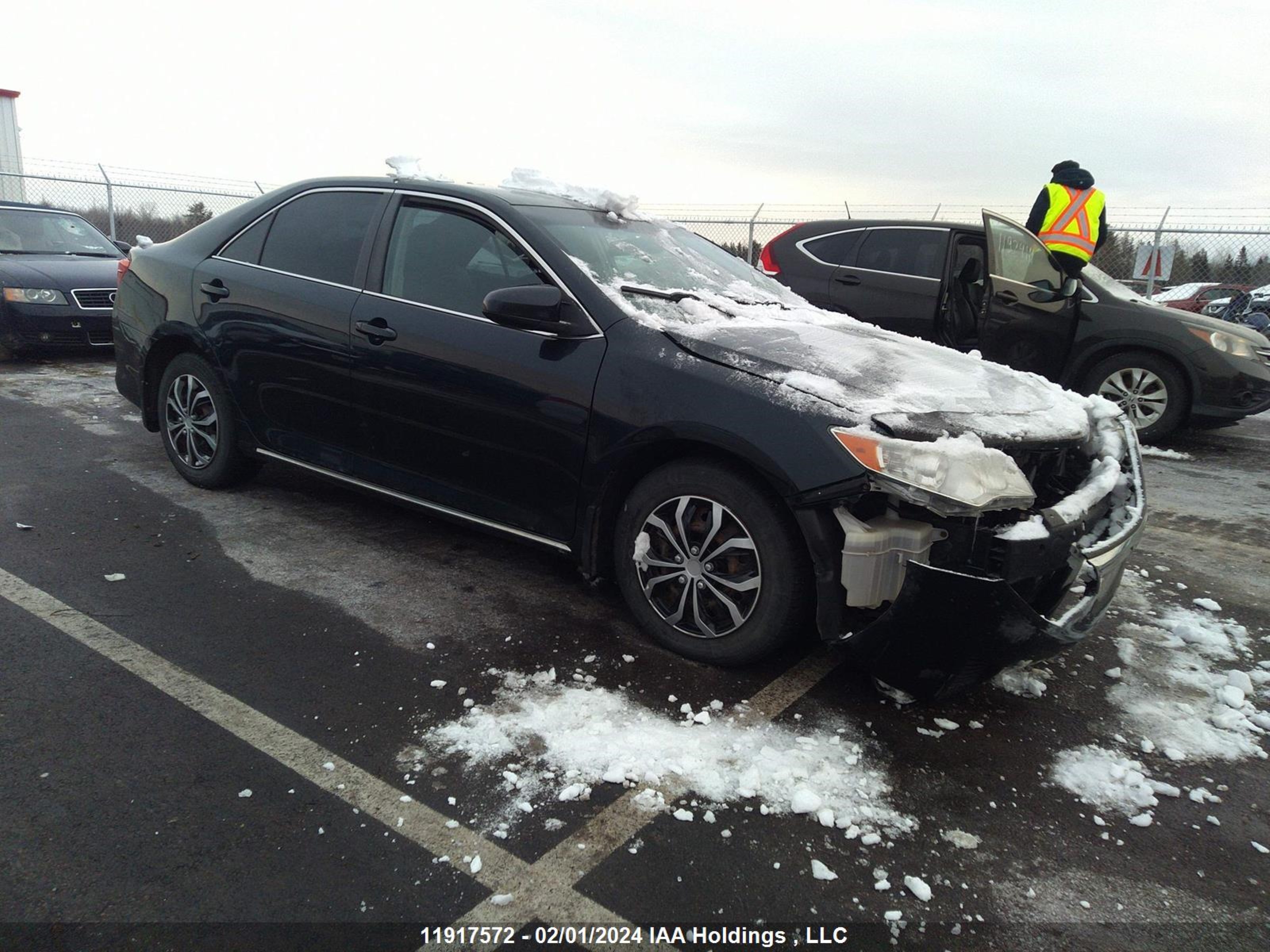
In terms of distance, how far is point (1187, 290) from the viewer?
13328mm

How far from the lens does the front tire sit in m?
2.85

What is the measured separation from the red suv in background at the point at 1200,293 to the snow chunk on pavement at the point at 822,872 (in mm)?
12688

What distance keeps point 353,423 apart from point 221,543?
2.91 feet

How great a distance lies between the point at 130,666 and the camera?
117 inches

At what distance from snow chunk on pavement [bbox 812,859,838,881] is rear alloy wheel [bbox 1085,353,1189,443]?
240 inches

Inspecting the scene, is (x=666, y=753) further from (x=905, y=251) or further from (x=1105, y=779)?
(x=905, y=251)

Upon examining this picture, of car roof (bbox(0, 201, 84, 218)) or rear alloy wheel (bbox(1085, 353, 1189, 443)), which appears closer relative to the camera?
rear alloy wheel (bbox(1085, 353, 1189, 443))

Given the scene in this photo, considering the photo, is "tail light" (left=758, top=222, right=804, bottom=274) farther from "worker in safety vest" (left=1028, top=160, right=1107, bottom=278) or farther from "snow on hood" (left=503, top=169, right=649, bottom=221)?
"snow on hood" (left=503, top=169, right=649, bottom=221)

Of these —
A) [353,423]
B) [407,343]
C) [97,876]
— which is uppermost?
[407,343]

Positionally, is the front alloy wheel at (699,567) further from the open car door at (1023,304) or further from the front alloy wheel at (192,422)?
the open car door at (1023,304)

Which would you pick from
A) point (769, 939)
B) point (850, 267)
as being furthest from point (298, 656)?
point (850, 267)

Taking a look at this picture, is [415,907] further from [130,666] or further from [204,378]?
[204,378]

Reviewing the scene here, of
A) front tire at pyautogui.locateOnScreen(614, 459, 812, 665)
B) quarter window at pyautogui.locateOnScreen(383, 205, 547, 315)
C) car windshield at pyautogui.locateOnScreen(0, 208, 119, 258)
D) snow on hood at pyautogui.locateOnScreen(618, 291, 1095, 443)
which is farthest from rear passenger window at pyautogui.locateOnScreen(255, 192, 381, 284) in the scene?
car windshield at pyautogui.locateOnScreen(0, 208, 119, 258)

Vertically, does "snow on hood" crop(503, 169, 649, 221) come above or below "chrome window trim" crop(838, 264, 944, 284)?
above
